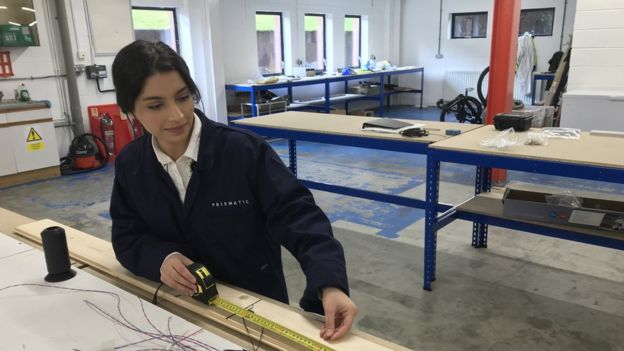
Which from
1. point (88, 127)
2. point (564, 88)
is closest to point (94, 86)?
point (88, 127)

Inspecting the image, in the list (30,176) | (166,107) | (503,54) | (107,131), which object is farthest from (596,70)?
(30,176)

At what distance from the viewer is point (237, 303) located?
1.19 metres

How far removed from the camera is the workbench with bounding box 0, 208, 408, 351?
1028 mm

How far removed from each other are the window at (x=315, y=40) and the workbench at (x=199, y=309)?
8050mm

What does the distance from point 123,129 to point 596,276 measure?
5.49 meters

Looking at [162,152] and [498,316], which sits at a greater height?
[162,152]

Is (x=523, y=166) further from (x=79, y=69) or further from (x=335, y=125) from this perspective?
(x=79, y=69)

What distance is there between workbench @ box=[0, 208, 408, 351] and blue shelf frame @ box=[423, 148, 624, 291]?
5.23 ft

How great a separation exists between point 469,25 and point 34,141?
332 inches

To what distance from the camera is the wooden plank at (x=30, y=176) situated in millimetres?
5234

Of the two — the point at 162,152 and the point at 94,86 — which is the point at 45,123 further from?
the point at 162,152

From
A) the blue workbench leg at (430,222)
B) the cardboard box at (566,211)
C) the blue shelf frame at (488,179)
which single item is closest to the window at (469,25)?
the blue shelf frame at (488,179)

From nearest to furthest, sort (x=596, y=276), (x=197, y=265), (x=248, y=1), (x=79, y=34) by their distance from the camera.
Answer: (x=197, y=265) → (x=596, y=276) → (x=79, y=34) → (x=248, y=1)

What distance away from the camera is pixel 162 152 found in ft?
4.29
